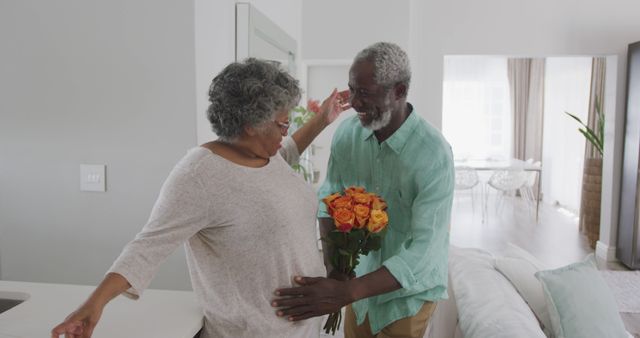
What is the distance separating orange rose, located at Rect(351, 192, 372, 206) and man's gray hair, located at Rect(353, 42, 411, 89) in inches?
14.8

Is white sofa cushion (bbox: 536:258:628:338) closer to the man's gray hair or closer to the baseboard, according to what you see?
the man's gray hair

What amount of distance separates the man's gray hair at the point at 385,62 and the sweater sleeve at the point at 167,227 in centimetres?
71

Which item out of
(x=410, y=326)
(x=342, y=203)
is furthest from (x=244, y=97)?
(x=410, y=326)

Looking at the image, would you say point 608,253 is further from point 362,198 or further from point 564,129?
point 362,198

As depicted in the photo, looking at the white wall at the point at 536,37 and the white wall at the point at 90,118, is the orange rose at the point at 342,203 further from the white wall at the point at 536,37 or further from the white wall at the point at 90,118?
the white wall at the point at 536,37

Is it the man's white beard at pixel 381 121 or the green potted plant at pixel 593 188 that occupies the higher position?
the man's white beard at pixel 381 121

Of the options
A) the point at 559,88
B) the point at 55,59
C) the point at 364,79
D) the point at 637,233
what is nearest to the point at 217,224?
the point at 364,79

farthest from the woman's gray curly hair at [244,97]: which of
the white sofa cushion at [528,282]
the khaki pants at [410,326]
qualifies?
the white sofa cushion at [528,282]

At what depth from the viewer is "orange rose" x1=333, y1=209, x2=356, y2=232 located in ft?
4.59

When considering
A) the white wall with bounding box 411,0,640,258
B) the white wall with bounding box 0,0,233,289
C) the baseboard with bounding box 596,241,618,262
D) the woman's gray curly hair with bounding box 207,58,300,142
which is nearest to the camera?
the woman's gray curly hair with bounding box 207,58,300,142

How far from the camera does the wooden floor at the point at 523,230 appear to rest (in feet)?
19.5

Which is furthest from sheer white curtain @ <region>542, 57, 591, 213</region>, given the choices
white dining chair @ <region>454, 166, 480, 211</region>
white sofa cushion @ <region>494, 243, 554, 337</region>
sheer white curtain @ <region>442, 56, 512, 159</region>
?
white sofa cushion @ <region>494, 243, 554, 337</region>

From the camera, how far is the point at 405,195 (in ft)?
5.52

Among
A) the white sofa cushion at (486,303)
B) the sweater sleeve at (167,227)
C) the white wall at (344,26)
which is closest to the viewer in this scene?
the sweater sleeve at (167,227)
